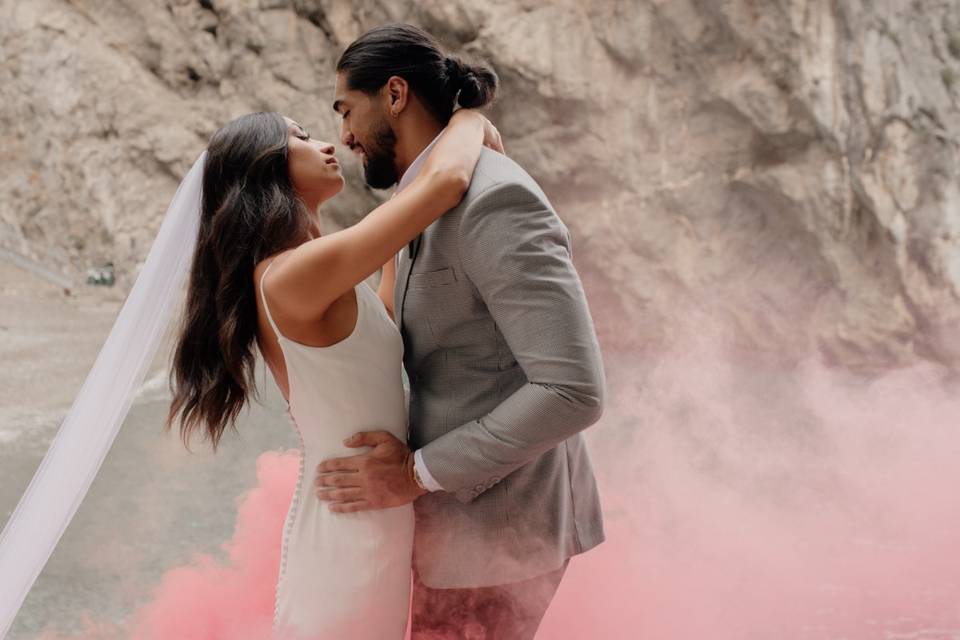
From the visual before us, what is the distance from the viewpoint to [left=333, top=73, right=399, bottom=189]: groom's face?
176 cm

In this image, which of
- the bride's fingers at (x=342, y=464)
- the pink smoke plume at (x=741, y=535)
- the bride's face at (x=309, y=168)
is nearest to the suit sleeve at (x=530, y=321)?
the bride's fingers at (x=342, y=464)

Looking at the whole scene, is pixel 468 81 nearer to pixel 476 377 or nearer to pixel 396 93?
pixel 396 93

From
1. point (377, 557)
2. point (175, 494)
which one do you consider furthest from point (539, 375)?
point (175, 494)

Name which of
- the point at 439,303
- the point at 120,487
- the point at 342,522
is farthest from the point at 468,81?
the point at 120,487

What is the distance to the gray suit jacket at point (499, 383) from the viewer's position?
1.46 m

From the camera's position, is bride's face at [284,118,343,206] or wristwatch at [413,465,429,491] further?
bride's face at [284,118,343,206]

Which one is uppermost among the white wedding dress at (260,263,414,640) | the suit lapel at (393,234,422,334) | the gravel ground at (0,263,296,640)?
the suit lapel at (393,234,422,334)

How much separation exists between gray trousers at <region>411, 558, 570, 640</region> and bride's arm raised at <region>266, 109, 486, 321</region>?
65cm

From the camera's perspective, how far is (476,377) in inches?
63.6

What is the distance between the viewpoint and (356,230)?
4.87ft

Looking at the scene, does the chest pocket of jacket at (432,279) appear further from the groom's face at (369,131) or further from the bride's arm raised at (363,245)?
the groom's face at (369,131)

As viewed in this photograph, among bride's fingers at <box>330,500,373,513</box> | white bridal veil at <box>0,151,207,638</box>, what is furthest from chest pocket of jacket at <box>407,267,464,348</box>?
white bridal veil at <box>0,151,207,638</box>

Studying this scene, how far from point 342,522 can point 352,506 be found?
0.05 m

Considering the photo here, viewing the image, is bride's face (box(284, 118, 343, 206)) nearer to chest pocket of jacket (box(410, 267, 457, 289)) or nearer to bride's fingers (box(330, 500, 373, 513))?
chest pocket of jacket (box(410, 267, 457, 289))
